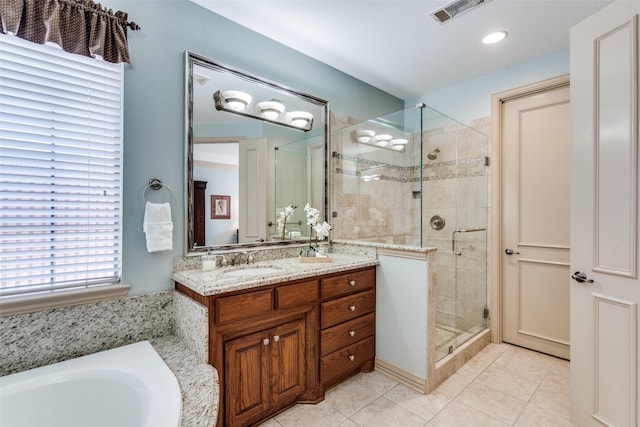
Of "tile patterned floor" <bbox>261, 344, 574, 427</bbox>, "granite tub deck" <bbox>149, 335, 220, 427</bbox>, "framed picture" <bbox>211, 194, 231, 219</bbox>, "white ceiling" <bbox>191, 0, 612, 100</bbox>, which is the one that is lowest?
"tile patterned floor" <bbox>261, 344, 574, 427</bbox>

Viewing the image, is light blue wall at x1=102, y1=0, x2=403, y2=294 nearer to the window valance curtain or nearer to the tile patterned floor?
the window valance curtain

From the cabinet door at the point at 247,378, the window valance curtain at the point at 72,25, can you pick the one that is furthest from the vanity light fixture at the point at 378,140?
the cabinet door at the point at 247,378

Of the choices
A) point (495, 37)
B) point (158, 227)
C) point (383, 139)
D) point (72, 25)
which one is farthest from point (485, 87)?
point (72, 25)

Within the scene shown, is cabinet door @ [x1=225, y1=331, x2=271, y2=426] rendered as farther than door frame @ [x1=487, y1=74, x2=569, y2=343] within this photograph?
No

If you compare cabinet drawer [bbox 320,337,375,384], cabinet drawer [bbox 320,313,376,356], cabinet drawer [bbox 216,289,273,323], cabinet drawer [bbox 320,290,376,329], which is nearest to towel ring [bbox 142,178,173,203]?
cabinet drawer [bbox 216,289,273,323]

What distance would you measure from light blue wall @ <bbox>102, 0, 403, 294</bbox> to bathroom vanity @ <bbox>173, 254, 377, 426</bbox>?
24 cm

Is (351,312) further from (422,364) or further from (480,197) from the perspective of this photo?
(480,197)

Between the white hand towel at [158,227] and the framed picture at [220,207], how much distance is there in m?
0.30

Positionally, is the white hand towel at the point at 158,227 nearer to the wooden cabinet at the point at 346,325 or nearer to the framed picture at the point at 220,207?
the framed picture at the point at 220,207

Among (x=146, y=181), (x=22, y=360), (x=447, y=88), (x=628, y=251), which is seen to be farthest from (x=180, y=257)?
(x=447, y=88)

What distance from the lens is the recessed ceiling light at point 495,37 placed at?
2.25 m

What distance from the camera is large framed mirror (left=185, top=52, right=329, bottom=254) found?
1.94 metres

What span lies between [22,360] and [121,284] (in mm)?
495

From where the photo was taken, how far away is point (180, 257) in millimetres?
1878
